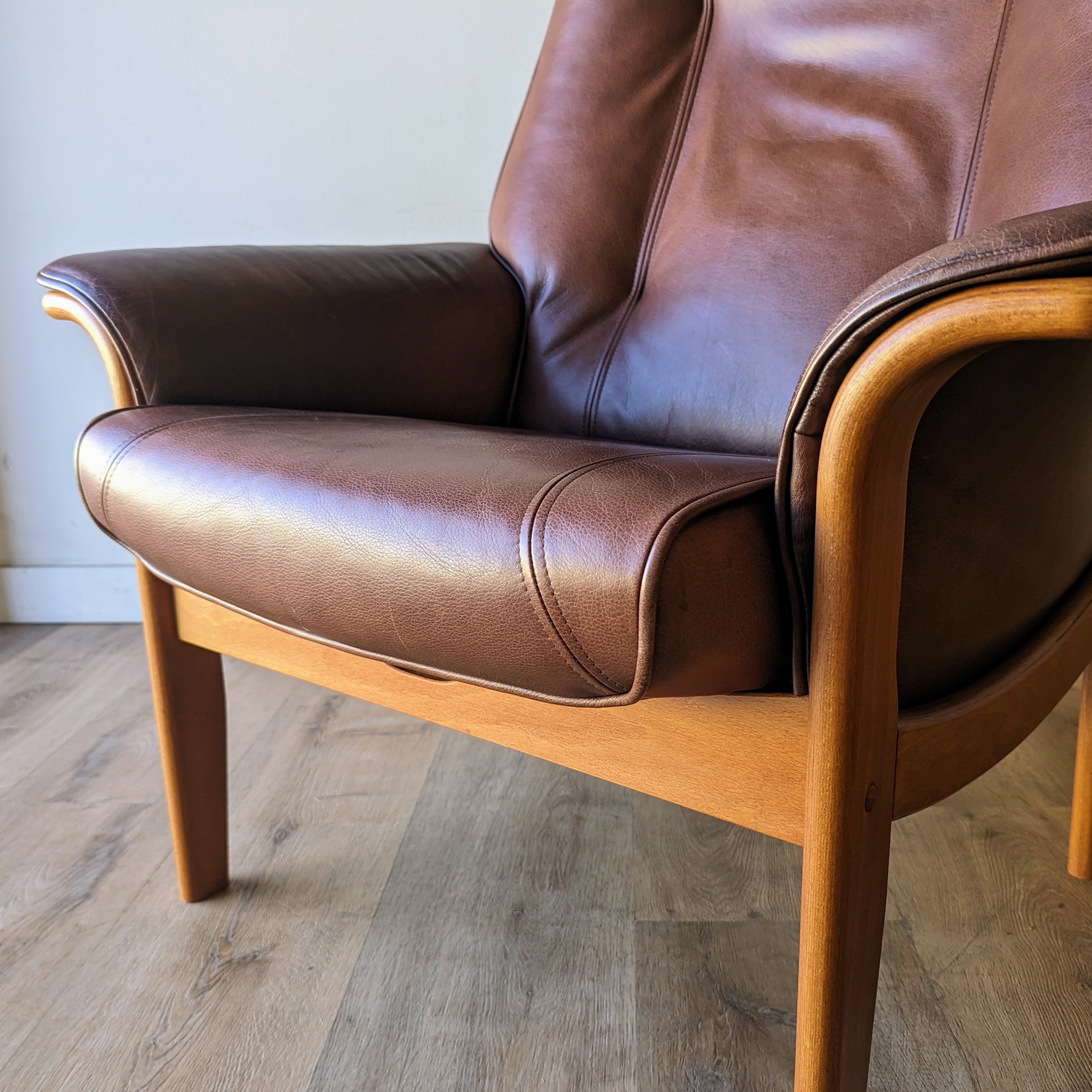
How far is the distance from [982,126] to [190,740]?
2.91 feet

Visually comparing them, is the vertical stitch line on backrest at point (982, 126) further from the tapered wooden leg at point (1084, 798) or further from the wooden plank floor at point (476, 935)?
the wooden plank floor at point (476, 935)

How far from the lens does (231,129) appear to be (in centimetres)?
158

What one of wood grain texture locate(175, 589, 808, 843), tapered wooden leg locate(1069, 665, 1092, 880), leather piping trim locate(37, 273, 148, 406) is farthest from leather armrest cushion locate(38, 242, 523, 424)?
tapered wooden leg locate(1069, 665, 1092, 880)

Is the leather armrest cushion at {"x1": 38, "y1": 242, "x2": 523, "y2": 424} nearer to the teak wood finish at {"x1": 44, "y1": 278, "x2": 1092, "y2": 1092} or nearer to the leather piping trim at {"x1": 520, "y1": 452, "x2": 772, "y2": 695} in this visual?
the teak wood finish at {"x1": 44, "y1": 278, "x2": 1092, "y2": 1092}

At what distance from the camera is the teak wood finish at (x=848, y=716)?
1.56 feet

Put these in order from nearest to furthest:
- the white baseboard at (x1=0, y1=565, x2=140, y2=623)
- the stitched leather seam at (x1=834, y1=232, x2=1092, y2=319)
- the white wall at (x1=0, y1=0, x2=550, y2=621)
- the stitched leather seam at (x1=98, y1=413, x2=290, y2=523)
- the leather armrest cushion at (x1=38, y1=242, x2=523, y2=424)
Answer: the stitched leather seam at (x1=834, y1=232, x2=1092, y2=319), the stitched leather seam at (x1=98, y1=413, x2=290, y2=523), the leather armrest cushion at (x1=38, y1=242, x2=523, y2=424), the white wall at (x1=0, y1=0, x2=550, y2=621), the white baseboard at (x1=0, y1=565, x2=140, y2=623)

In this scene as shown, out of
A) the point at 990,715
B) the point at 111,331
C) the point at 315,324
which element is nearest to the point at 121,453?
the point at 111,331

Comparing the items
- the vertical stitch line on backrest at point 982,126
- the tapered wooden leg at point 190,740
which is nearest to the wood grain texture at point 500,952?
the tapered wooden leg at point 190,740

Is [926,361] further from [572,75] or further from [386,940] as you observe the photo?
[572,75]

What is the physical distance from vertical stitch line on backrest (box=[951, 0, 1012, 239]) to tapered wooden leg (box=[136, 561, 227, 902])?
2.49 feet

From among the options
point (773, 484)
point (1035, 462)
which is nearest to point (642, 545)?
point (773, 484)

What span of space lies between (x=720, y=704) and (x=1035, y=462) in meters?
0.23

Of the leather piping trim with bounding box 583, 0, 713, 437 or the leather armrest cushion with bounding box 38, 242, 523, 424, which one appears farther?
the leather piping trim with bounding box 583, 0, 713, 437

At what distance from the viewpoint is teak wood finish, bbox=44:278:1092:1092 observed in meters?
0.48
